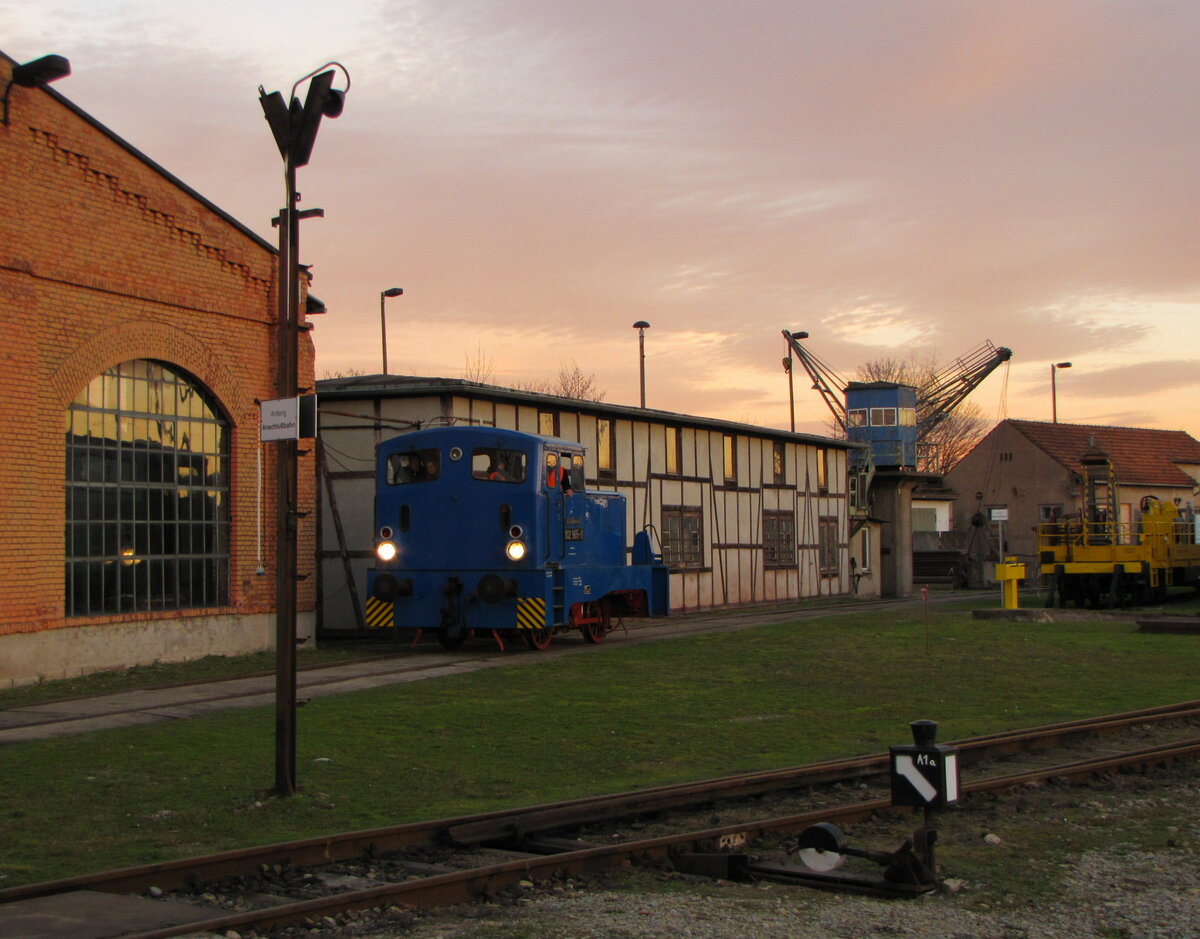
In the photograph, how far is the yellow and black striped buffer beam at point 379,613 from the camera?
65.2ft

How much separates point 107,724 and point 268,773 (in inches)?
135

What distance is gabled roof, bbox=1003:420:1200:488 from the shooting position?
5662 centimetres

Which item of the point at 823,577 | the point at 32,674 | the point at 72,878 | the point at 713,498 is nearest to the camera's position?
the point at 72,878

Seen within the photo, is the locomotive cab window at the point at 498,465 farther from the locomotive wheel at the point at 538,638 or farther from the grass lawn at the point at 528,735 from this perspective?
the grass lawn at the point at 528,735

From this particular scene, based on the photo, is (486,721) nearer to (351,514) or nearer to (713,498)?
(351,514)

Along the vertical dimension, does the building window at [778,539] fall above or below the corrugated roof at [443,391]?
below

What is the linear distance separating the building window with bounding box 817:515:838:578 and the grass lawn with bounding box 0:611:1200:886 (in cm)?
1792

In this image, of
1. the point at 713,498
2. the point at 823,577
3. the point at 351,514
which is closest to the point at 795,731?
the point at 351,514

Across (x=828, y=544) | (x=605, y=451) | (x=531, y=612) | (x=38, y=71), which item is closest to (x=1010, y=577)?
(x=605, y=451)

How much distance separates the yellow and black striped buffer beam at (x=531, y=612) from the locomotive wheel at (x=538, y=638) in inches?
45.3

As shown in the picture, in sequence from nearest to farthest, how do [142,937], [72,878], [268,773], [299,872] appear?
[142,937]
[72,878]
[299,872]
[268,773]

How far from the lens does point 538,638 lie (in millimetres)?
20766

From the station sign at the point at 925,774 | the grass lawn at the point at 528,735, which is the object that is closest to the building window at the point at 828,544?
the grass lawn at the point at 528,735

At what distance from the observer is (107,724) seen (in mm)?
12570
